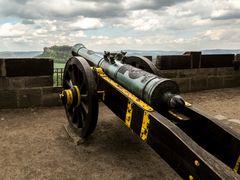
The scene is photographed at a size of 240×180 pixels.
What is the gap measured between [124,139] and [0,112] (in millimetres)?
2715

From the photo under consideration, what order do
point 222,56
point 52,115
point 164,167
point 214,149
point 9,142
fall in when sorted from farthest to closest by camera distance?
1. point 222,56
2. point 52,115
3. point 9,142
4. point 164,167
5. point 214,149

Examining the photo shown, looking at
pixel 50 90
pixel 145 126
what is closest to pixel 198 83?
pixel 50 90

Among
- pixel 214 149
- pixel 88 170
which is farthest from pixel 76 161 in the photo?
pixel 214 149

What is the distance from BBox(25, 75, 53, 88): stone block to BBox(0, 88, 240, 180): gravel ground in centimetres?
61

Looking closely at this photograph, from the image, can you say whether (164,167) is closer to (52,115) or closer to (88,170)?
(88,170)

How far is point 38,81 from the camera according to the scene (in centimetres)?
643

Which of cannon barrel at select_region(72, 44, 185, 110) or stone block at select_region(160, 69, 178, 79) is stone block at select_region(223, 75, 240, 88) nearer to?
stone block at select_region(160, 69, 178, 79)

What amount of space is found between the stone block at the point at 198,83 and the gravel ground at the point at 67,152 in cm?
243

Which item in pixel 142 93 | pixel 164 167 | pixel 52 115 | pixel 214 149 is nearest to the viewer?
pixel 214 149

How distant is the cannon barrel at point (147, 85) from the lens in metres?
3.43

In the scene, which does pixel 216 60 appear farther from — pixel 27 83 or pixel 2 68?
pixel 2 68

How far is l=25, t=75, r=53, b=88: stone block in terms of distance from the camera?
6363mm

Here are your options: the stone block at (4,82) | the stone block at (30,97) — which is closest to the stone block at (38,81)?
the stone block at (30,97)

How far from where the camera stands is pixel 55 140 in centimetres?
469
